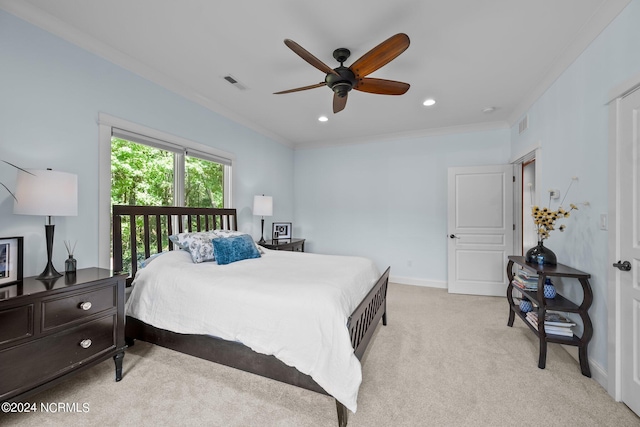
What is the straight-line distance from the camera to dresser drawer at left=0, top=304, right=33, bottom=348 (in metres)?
1.48

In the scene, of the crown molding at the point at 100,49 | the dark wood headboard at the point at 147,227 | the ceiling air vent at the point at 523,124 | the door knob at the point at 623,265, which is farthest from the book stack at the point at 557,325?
the crown molding at the point at 100,49

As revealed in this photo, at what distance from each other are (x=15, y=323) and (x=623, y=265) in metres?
3.67

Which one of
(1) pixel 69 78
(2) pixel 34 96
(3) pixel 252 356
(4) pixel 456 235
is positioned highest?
(1) pixel 69 78

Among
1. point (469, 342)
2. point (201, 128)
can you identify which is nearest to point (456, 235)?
point (469, 342)

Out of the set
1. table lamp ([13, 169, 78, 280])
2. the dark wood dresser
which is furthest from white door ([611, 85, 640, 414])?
table lamp ([13, 169, 78, 280])

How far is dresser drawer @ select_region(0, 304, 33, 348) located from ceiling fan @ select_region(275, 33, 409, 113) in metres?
2.24

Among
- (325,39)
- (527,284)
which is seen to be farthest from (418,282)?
(325,39)

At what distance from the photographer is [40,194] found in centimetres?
175

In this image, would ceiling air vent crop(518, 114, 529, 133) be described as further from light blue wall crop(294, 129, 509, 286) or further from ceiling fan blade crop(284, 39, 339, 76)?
ceiling fan blade crop(284, 39, 339, 76)

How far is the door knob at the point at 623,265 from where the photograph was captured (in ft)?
5.63

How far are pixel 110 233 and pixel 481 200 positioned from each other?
480 cm

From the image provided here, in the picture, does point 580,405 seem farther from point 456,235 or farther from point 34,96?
point 34,96

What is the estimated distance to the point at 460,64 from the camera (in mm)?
2666

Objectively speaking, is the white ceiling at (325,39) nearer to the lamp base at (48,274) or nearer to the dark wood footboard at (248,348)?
the lamp base at (48,274)
